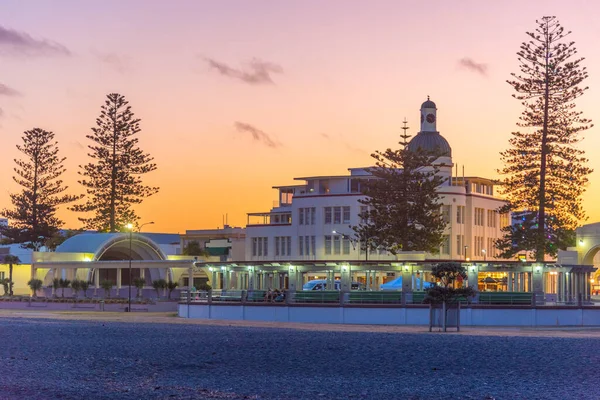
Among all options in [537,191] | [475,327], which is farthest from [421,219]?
[475,327]

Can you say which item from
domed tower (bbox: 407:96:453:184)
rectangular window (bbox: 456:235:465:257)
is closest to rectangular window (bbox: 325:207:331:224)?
domed tower (bbox: 407:96:453:184)

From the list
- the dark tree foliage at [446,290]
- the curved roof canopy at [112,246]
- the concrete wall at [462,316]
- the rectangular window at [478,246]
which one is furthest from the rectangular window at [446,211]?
the dark tree foliage at [446,290]

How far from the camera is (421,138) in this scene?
90.4m

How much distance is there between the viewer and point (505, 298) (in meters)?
47.6

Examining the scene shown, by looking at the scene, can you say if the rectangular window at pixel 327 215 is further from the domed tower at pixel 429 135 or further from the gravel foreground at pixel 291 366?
the gravel foreground at pixel 291 366

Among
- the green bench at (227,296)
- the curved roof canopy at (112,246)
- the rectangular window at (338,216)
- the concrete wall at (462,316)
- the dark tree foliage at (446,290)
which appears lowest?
the concrete wall at (462,316)

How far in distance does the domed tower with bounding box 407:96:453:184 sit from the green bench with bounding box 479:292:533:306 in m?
40.4

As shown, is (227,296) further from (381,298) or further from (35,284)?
(35,284)

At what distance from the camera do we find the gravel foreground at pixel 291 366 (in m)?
20.3

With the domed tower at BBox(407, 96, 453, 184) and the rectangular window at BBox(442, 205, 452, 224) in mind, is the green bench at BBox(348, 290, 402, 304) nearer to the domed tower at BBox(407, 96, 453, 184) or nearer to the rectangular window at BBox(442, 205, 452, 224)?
the rectangular window at BBox(442, 205, 452, 224)

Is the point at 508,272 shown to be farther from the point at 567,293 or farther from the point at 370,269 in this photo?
the point at 370,269

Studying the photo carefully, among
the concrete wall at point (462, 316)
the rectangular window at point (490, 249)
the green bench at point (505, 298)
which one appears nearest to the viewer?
the concrete wall at point (462, 316)

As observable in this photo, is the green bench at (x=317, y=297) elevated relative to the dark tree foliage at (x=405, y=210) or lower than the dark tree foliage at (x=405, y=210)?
lower

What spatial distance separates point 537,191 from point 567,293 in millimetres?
16541
